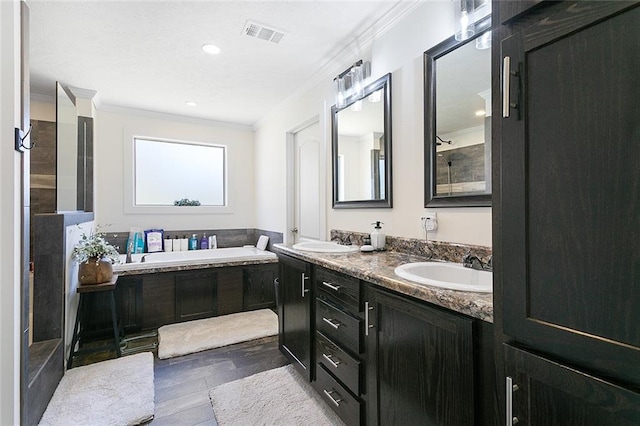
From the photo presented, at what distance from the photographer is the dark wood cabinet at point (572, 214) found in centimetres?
56

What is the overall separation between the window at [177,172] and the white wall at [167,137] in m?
0.14

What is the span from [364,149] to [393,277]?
54.7 inches

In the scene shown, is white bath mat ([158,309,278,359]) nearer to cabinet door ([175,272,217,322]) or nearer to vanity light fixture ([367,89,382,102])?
cabinet door ([175,272,217,322])

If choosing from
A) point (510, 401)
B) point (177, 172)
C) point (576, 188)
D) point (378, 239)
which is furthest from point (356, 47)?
point (177, 172)

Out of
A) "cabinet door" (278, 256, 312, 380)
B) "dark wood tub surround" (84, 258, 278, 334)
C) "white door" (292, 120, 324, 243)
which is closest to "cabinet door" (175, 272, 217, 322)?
"dark wood tub surround" (84, 258, 278, 334)

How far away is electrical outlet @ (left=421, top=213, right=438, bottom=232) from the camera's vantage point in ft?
5.72

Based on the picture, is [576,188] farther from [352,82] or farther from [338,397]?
[352,82]

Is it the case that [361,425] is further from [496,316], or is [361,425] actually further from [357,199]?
[357,199]

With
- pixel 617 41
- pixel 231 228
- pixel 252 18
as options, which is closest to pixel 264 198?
pixel 231 228

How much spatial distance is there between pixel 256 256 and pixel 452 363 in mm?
2973

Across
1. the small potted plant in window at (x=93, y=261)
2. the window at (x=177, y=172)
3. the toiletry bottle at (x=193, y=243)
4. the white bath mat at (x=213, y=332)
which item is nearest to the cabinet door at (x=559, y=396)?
the white bath mat at (x=213, y=332)

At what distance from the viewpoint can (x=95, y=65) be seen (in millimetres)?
2723

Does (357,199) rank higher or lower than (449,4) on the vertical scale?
lower

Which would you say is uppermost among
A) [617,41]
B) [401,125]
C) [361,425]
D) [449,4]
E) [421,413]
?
[449,4]
